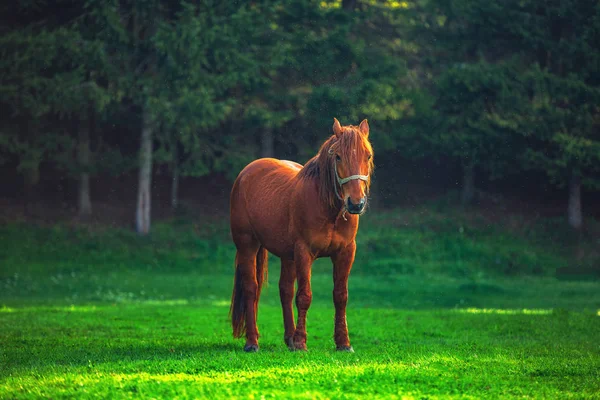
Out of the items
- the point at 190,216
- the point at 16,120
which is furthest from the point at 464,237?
the point at 16,120

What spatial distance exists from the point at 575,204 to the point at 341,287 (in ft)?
74.6

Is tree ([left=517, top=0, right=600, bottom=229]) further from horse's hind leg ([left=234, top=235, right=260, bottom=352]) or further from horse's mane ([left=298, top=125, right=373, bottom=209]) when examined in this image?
horse's mane ([left=298, top=125, right=373, bottom=209])

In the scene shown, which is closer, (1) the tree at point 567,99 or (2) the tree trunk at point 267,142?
(1) the tree at point 567,99

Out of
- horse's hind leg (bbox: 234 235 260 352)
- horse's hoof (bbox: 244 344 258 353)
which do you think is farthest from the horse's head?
horse's hoof (bbox: 244 344 258 353)

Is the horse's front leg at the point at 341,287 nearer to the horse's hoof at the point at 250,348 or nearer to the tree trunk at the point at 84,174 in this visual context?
the horse's hoof at the point at 250,348

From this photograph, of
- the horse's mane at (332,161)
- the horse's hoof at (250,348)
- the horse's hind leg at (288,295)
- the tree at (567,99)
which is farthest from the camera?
the tree at (567,99)

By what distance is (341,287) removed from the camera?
1016cm

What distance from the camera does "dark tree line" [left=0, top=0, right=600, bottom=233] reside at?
28.6 m

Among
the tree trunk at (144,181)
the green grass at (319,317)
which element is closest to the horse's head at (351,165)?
the green grass at (319,317)

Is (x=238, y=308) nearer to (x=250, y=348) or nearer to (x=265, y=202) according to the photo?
(x=250, y=348)

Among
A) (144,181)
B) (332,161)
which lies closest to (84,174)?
(144,181)

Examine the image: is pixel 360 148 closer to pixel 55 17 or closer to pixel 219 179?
pixel 55 17

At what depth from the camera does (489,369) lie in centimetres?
864

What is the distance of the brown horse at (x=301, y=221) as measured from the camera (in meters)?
9.57
